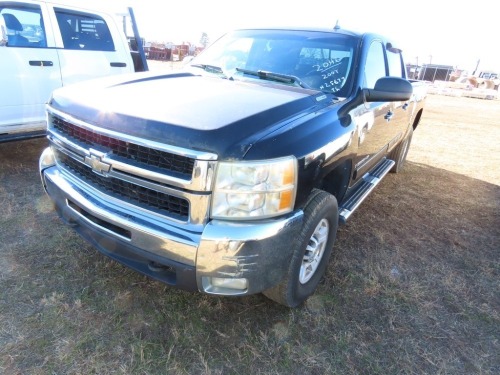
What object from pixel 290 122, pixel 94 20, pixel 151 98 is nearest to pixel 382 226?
pixel 290 122

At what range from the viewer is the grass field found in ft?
6.70

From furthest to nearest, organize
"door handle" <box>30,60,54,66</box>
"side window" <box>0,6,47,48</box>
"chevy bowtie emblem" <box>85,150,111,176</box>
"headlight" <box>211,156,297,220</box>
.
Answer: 1. "door handle" <box>30,60,54,66</box>
2. "side window" <box>0,6,47,48</box>
3. "chevy bowtie emblem" <box>85,150,111,176</box>
4. "headlight" <box>211,156,297,220</box>

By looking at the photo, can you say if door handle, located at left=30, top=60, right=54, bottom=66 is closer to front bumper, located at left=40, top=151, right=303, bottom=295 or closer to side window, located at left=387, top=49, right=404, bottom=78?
front bumper, located at left=40, top=151, right=303, bottom=295

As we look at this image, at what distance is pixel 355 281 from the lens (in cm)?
283

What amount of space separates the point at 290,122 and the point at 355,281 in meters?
1.46

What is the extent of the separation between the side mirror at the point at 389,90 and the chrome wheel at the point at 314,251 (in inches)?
43.3

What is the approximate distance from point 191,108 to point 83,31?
12.4ft

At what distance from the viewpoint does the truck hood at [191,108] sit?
5.78 ft

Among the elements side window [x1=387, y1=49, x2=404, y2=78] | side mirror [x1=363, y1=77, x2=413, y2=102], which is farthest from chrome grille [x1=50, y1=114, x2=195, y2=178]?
side window [x1=387, y1=49, x2=404, y2=78]

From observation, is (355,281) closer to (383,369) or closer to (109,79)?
(383,369)

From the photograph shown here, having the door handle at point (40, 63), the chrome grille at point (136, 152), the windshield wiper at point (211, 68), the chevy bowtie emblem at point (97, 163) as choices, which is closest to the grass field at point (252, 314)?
the chevy bowtie emblem at point (97, 163)

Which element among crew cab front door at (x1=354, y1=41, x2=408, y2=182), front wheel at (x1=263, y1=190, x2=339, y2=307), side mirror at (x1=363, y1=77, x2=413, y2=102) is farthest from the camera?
crew cab front door at (x1=354, y1=41, x2=408, y2=182)

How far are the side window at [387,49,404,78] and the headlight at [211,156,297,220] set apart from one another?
2.73 m

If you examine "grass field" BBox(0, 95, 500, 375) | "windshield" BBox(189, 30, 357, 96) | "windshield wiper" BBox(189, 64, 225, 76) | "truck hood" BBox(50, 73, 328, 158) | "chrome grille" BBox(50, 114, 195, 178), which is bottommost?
"grass field" BBox(0, 95, 500, 375)
